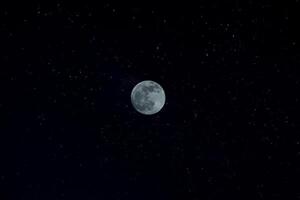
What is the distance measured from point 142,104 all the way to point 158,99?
31 centimetres

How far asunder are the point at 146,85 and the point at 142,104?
294 mm

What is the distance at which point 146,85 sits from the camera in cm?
432

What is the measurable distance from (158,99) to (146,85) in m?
0.27

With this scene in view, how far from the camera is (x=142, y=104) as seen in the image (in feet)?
13.8

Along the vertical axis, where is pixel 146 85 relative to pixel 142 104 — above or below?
above

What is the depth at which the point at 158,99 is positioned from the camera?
4.41m
